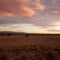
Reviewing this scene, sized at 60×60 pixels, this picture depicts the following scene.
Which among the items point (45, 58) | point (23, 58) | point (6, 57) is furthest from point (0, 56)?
point (45, 58)

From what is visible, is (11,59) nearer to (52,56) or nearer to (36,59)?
(36,59)

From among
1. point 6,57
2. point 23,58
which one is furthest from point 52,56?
point 6,57

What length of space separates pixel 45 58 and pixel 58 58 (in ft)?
3.71

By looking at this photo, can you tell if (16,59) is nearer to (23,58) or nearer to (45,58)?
(23,58)

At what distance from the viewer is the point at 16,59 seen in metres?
20.4

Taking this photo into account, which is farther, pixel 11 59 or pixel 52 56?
pixel 52 56

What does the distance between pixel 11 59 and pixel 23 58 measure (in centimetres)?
108

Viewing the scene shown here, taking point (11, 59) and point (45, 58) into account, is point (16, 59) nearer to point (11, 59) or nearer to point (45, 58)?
point (11, 59)

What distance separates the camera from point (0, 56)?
21.1 metres

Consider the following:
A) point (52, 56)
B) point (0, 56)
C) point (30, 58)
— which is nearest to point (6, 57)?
point (0, 56)

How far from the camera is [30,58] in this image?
21.1 metres

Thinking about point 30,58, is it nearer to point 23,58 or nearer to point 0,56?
point 23,58

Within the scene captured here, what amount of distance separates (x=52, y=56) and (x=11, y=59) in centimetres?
373

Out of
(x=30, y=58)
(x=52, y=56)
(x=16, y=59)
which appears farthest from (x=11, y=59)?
(x=52, y=56)
